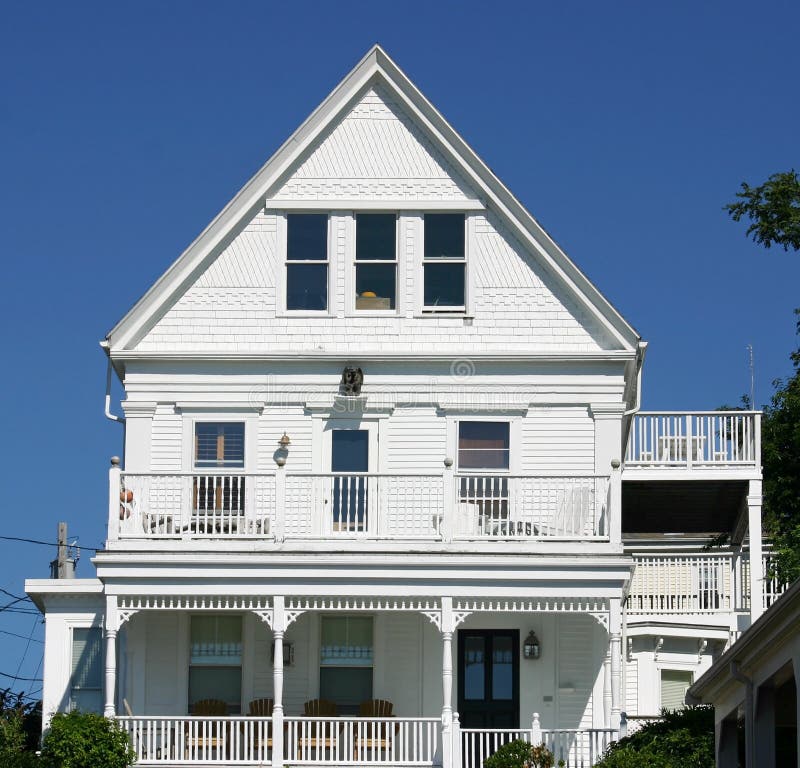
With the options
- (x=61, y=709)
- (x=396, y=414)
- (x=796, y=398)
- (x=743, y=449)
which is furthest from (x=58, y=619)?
(x=796, y=398)

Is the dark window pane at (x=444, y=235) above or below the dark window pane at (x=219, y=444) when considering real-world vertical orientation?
above

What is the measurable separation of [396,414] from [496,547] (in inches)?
135

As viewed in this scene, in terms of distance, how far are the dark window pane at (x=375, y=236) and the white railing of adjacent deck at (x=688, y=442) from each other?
6.60 metres

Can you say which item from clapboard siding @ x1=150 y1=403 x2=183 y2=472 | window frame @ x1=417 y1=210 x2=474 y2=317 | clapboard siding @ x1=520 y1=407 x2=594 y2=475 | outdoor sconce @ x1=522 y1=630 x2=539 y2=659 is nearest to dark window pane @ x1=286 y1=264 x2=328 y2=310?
window frame @ x1=417 y1=210 x2=474 y2=317

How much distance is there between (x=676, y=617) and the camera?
3503cm

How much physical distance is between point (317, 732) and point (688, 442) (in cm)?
1073

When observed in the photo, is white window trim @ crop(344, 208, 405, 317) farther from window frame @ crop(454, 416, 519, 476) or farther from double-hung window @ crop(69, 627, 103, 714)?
double-hung window @ crop(69, 627, 103, 714)

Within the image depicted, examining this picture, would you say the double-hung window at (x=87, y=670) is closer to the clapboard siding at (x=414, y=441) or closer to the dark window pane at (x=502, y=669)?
the clapboard siding at (x=414, y=441)

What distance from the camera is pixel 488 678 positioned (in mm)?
30438

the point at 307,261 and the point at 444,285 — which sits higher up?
the point at 307,261

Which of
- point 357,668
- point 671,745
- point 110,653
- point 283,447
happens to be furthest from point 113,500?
point 671,745

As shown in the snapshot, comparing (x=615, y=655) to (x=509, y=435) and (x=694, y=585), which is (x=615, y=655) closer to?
(x=509, y=435)

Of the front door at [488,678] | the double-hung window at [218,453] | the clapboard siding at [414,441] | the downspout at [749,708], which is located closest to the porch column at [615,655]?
the front door at [488,678]

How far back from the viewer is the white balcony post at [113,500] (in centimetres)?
2895
